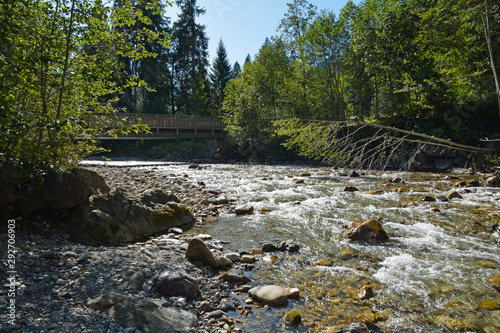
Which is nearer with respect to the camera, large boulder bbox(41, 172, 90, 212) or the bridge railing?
large boulder bbox(41, 172, 90, 212)

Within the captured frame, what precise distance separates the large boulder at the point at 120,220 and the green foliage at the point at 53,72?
43.3 inches

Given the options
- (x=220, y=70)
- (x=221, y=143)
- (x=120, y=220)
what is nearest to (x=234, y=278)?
(x=120, y=220)

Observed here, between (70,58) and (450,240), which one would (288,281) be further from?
(70,58)

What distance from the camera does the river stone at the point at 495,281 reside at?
406 cm

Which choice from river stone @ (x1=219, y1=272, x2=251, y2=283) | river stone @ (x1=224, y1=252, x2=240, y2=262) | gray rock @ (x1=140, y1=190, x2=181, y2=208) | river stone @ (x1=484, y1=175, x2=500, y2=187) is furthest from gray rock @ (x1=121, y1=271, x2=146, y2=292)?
river stone @ (x1=484, y1=175, x2=500, y2=187)

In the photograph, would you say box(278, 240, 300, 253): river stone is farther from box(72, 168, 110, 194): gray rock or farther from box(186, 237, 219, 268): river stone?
box(72, 168, 110, 194): gray rock

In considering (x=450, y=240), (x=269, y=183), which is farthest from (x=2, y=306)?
(x=269, y=183)

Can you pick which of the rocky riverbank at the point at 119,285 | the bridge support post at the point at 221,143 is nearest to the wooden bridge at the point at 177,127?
the bridge support post at the point at 221,143

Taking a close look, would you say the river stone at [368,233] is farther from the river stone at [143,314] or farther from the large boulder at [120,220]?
the river stone at [143,314]

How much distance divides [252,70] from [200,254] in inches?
1196

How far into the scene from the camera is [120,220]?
559cm

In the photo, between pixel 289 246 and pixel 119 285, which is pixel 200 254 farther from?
pixel 289 246

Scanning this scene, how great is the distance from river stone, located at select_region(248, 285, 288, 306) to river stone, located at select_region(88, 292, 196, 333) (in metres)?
0.99

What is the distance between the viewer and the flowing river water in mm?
3482
